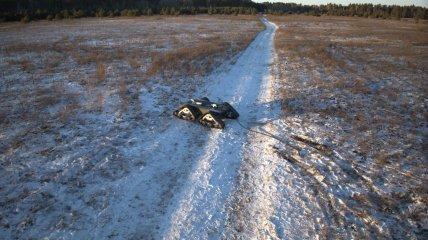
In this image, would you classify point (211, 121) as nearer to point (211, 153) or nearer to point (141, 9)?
point (211, 153)

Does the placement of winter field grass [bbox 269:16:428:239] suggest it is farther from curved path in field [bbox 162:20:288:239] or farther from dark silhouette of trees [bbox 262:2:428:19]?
dark silhouette of trees [bbox 262:2:428:19]

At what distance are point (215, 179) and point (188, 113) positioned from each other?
5463 mm

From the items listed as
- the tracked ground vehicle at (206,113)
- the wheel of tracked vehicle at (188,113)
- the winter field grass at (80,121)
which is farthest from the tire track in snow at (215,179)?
the wheel of tracked vehicle at (188,113)

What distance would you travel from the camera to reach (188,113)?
17250mm

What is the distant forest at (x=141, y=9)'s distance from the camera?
6938 cm

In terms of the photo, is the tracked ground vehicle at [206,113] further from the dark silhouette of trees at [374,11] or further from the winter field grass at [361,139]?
the dark silhouette of trees at [374,11]

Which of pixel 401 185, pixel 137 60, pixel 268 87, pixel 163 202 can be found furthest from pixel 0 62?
pixel 401 185

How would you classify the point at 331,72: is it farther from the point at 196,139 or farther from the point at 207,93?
the point at 196,139

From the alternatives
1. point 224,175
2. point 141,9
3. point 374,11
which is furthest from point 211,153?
point 374,11

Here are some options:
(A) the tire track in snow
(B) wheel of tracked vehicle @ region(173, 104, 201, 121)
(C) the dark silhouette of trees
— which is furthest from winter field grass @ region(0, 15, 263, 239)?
(C) the dark silhouette of trees

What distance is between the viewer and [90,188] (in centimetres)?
1167

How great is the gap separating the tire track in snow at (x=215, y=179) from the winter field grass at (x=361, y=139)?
192 centimetres

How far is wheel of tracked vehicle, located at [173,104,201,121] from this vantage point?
56.1 feet

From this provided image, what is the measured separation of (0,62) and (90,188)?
900 inches
